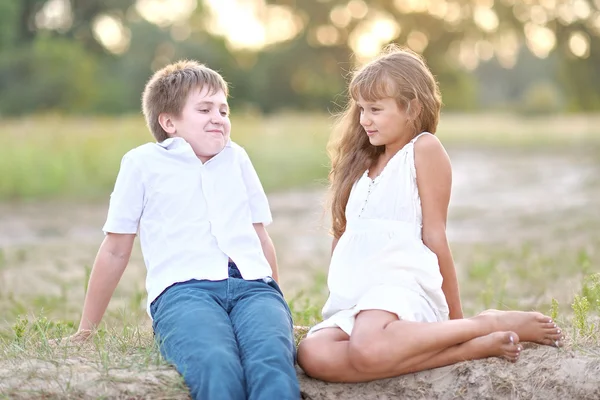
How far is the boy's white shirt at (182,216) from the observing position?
373cm

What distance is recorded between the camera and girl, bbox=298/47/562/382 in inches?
138

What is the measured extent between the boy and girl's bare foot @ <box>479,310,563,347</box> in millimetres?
844

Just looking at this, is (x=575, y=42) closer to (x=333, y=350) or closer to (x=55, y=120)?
(x=55, y=120)

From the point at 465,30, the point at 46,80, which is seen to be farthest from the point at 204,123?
the point at 465,30

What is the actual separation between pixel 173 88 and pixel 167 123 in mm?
162

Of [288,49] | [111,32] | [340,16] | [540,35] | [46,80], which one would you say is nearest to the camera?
[540,35]

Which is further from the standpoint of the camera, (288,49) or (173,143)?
(288,49)

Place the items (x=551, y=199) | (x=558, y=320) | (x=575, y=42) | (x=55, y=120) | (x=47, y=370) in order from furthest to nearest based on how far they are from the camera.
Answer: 1. (x=575, y=42)
2. (x=55, y=120)
3. (x=551, y=199)
4. (x=558, y=320)
5. (x=47, y=370)

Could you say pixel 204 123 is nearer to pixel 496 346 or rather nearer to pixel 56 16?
pixel 496 346

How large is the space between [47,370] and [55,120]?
45.8 feet

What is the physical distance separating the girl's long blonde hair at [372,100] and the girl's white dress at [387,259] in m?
0.16

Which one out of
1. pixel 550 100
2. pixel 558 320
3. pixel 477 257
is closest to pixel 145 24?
pixel 550 100

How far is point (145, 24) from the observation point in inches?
1563

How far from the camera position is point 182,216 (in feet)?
12.5
